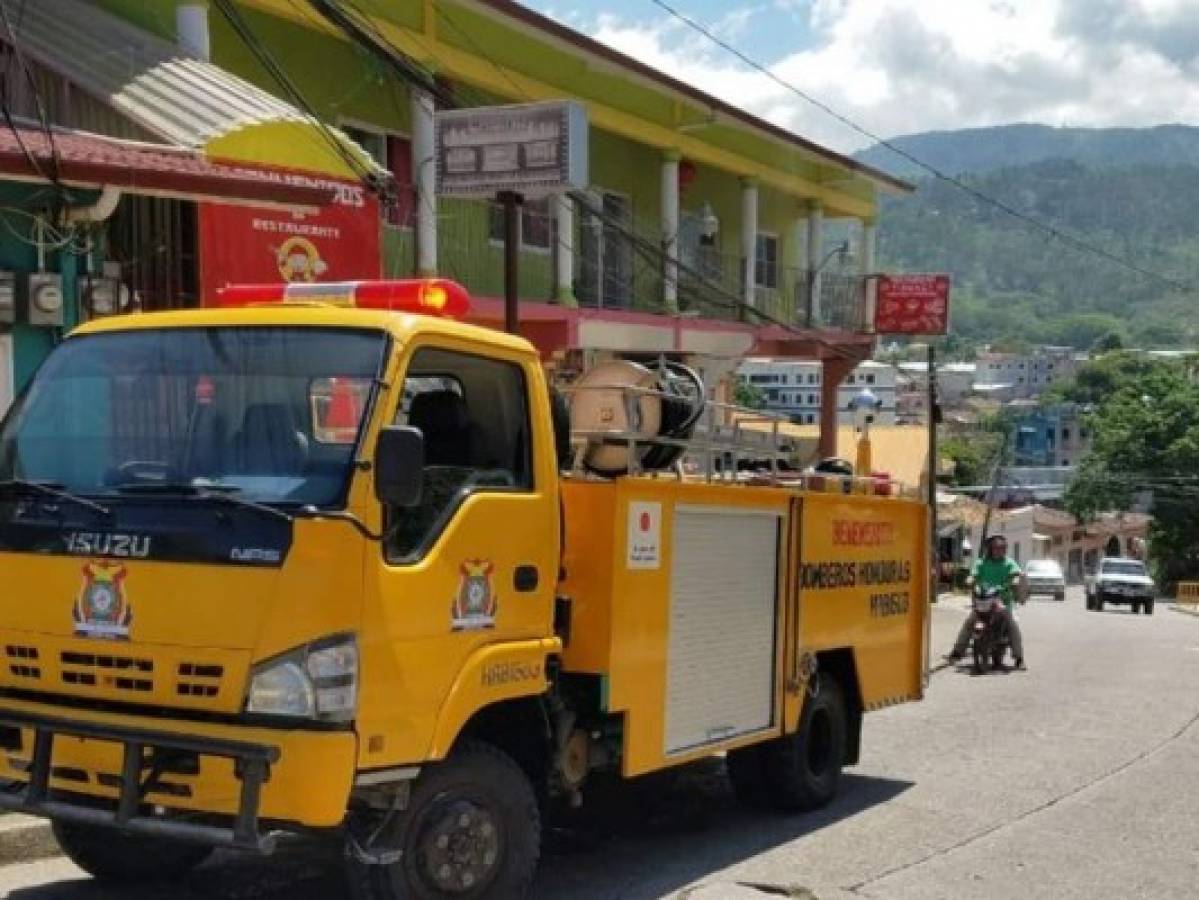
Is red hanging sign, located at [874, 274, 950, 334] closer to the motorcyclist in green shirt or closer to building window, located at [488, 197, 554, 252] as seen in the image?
the motorcyclist in green shirt

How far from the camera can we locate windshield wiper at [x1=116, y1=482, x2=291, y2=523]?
4645 mm

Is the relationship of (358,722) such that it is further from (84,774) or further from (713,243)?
(713,243)

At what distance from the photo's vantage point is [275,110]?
11.2m

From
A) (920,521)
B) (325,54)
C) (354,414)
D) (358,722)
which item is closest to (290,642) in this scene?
(358,722)

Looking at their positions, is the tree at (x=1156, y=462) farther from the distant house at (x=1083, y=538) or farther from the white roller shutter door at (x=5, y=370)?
the white roller shutter door at (x=5, y=370)

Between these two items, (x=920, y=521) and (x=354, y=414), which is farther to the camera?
(x=920, y=521)

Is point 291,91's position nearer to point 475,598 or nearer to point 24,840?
point 24,840

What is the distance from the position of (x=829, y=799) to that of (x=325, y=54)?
988 cm

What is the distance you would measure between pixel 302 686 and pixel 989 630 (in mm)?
13130

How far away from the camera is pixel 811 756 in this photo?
27.2 ft

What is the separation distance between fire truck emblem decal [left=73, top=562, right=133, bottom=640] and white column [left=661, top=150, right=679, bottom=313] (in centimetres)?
1613

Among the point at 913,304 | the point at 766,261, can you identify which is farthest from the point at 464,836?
the point at 913,304

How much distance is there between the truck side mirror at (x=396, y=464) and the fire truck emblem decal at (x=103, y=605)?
0.92 m

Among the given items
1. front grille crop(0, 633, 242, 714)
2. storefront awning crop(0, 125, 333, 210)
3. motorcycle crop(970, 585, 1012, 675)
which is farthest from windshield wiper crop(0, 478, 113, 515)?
motorcycle crop(970, 585, 1012, 675)
